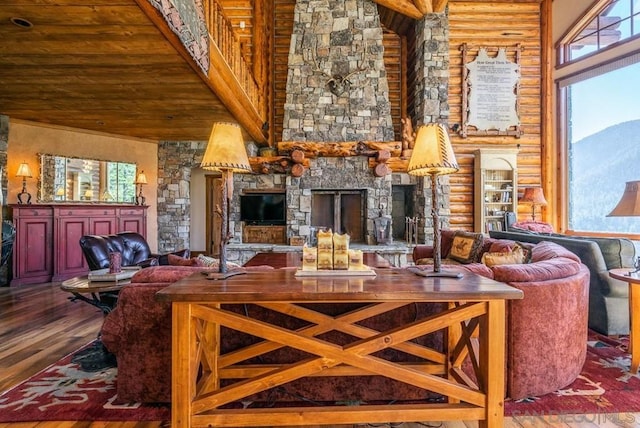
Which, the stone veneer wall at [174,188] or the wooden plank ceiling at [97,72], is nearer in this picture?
the wooden plank ceiling at [97,72]

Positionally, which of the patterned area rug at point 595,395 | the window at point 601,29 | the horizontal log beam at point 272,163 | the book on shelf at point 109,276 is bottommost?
the patterned area rug at point 595,395

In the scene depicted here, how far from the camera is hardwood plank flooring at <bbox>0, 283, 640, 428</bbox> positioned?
6.25 feet

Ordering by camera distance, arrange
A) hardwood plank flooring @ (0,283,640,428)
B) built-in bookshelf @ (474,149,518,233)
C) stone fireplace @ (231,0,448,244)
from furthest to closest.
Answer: stone fireplace @ (231,0,448,244) < built-in bookshelf @ (474,149,518,233) < hardwood plank flooring @ (0,283,640,428)

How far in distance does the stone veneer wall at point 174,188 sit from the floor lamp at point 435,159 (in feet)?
19.9

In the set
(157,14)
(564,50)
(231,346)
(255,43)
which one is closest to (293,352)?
(231,346)

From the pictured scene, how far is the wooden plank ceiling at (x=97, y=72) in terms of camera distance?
2.67 metres

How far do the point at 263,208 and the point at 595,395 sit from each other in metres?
5.74

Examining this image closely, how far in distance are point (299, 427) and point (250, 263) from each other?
223 centimetres

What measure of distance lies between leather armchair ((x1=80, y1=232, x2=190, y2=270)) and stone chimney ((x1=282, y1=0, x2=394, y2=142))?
11.7ft

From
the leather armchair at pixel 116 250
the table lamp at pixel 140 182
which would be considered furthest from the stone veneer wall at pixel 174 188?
the leather armchair at pixel 116 250

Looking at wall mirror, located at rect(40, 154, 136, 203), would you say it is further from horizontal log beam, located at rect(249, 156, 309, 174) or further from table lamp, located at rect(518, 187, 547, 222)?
table lamp, located at rect(518, 187, 547, 222)

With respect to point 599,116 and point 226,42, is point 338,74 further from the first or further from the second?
point 599,116

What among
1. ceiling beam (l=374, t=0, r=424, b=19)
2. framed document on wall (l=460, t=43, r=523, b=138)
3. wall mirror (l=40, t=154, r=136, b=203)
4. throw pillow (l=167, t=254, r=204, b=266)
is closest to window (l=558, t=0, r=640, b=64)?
framed document on wall (l=460, t=43, r=523, b=138)

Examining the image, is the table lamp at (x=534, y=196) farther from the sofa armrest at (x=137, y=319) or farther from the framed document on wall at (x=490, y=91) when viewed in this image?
the sofa armrest at (x=137, y=319)
